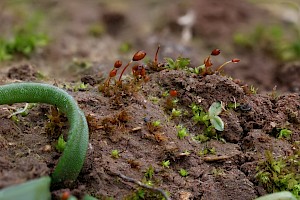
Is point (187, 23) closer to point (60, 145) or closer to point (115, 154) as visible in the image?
point (115, 154)

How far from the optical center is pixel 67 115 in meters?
3.49

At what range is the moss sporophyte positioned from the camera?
126 inches

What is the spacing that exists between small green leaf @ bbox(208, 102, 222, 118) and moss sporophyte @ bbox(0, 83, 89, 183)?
103 cm

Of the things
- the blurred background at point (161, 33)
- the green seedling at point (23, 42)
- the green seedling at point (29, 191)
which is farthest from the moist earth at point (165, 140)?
the green seedling at point (23, 42)

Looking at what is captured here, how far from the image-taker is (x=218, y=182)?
3658mm

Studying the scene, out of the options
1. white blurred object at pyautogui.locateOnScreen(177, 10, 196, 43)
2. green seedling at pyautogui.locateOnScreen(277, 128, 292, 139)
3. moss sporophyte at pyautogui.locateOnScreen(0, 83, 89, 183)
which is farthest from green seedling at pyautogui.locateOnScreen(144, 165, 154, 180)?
white blurred object at pyautogui.locateOnScreen(177, 10, 196, 43)

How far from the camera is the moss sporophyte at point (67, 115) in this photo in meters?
3.21

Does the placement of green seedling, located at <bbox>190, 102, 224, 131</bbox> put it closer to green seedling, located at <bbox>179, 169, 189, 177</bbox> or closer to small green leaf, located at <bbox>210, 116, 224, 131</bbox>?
small green leaf, located at <bbox>210, 116, 224, 131</bbox>

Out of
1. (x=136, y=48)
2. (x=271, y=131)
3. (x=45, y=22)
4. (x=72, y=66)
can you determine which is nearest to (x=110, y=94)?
(x=271, y=131)

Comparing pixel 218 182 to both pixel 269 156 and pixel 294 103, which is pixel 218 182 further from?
pixel 294 103

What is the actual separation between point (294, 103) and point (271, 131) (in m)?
0.39

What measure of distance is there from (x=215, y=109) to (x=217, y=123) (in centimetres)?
11

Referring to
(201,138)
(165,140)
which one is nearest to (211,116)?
(201,138)

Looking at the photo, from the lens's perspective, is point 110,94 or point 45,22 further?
point 45,22
